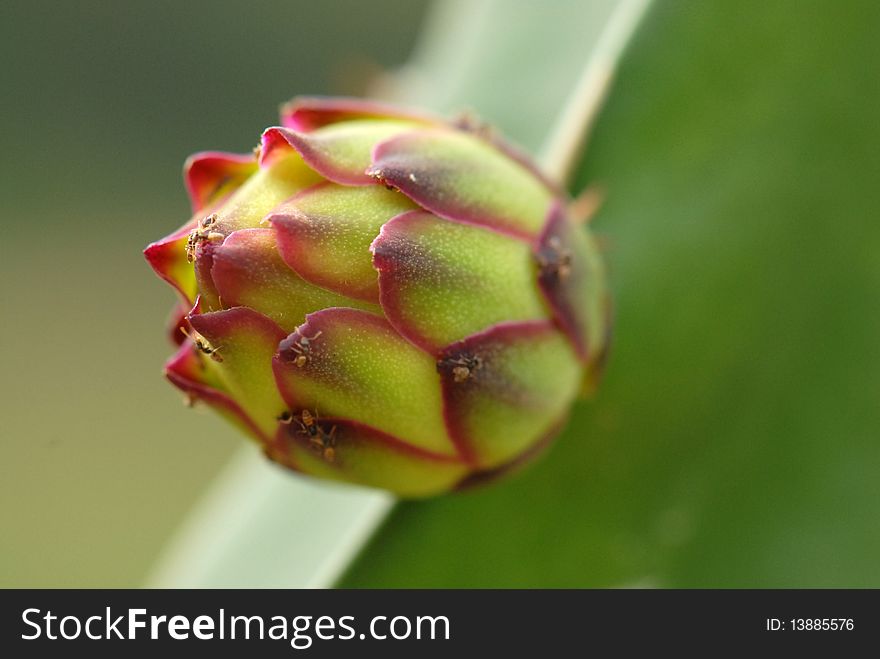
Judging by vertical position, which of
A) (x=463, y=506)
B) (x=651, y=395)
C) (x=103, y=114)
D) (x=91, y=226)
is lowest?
(x=91, y=226)

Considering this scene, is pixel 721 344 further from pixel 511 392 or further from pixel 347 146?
pixel 347 146

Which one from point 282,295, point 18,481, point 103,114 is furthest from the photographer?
point 18,481

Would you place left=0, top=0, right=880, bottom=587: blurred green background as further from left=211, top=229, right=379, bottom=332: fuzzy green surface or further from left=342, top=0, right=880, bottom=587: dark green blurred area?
left=211, top=229, right=379, bottom=332: fuzzy green surface

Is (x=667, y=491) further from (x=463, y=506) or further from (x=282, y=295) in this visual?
(x=282, y=295)

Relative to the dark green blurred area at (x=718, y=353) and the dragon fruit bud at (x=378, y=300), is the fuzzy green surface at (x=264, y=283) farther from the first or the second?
the dark green blurred area at (x=718, y=353)

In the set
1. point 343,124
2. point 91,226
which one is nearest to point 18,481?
point 91,226

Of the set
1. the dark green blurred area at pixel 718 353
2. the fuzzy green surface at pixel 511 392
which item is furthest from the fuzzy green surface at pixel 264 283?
the dark green blurred area at pixel 718 353
